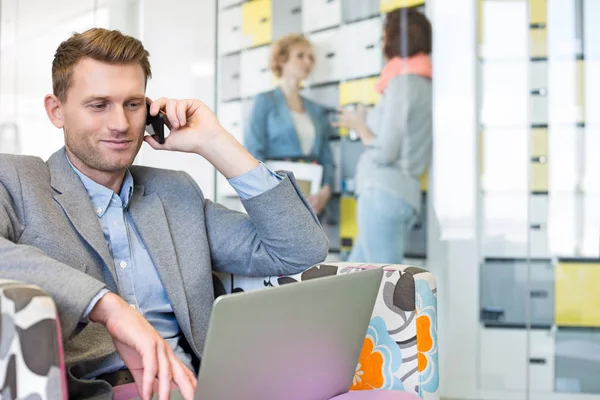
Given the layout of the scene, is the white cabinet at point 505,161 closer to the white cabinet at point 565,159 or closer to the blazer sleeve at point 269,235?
the white cabinet at point 565,159

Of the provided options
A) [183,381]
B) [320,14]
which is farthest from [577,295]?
[183,381]

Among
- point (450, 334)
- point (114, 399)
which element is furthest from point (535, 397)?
point (114, 399)

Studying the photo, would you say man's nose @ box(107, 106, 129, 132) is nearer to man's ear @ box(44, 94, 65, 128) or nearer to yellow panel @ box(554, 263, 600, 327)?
man's ear @ box(44, 94, 65, 128)

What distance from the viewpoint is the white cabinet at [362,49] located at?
10.5 feet

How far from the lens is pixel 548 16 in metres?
2.87

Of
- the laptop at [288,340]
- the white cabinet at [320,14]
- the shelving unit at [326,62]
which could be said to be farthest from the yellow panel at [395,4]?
the laptop at [288,340]

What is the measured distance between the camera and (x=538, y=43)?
288 centimetres

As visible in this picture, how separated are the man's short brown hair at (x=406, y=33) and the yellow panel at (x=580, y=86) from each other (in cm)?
59

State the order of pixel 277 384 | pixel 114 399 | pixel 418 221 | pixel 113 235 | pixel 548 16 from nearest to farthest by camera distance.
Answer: pixel 277 384, pixel 114 399, pixel 113 235, pixel 548 16, pixel 418 221

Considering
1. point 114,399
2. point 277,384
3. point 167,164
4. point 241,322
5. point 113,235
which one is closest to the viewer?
point 241,322

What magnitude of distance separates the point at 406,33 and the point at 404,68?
149mm

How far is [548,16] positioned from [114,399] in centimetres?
234

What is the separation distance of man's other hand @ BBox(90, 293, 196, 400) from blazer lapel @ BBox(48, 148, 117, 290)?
35cm

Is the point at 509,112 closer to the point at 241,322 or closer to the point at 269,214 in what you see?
the point at 269,214
